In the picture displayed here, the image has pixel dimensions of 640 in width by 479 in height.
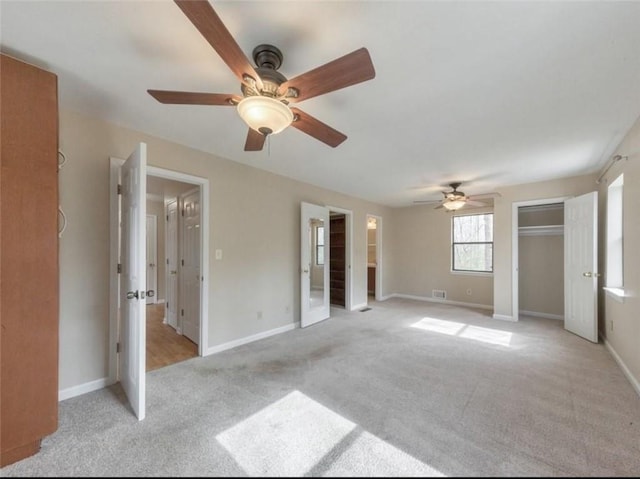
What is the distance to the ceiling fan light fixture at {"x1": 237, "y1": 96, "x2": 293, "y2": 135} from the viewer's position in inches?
58.1

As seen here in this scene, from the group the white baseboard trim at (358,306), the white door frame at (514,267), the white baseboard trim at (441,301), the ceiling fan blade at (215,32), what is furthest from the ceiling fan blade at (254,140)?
the white baseboard trim at (441,301)

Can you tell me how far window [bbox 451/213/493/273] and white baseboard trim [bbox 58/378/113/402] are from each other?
6.40 metres

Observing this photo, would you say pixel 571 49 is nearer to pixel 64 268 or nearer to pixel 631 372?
pixel 631 372

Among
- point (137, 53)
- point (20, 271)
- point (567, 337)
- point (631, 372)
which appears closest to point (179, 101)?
point (137, 53)

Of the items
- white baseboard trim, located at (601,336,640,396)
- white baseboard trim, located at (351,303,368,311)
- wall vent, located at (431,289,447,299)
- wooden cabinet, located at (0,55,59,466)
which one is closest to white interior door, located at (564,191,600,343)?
white baseboard trim, located at (601,336,640,396)

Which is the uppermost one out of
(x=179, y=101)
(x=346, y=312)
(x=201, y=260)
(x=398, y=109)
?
(x=398, y=109)

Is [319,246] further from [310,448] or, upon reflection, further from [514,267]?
[310,448]

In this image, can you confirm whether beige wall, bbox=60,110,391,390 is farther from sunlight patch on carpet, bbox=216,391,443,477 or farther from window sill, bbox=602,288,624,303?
window sill, bbox=602,288,624,303

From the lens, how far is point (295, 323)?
4.33 metres

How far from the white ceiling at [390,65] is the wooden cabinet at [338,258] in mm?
2914

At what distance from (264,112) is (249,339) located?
3029 millimetres

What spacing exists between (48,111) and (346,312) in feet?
16.0

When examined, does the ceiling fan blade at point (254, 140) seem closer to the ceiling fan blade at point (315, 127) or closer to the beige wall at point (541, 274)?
the ceiling fan blade at point (315, 127)

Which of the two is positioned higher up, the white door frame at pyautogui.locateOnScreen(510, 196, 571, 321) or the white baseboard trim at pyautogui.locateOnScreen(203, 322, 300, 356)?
the white door frame at pyautogui.locateOnScreen(510, 196, 571, 321)
